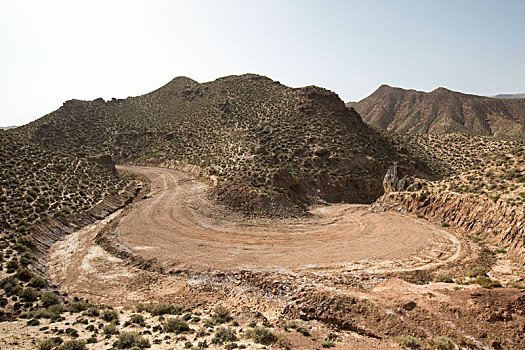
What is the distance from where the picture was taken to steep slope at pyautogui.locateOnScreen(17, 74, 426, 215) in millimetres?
34281

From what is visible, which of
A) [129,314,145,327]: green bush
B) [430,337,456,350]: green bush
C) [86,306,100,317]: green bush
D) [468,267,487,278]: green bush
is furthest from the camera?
[468,267,487,278]: green bush

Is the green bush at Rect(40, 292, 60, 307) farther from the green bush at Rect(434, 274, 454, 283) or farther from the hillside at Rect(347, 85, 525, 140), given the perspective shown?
the hillside at Rect(347, 85, 525, 140)

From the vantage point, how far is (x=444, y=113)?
120938mm

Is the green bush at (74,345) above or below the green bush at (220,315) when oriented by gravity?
above

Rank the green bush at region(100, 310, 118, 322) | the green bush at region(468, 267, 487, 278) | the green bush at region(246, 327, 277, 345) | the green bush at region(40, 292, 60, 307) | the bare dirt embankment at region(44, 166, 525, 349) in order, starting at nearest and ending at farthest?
the green bush at region(246, 327, 277, 345)
the bare dirt embankment at region(44, 166, 525, 349)
the green bush at region(100, 310, 118, 322)
the green bush at region(40, 292, 60, 307)
the green bush at region(468, 267, 487, 278)

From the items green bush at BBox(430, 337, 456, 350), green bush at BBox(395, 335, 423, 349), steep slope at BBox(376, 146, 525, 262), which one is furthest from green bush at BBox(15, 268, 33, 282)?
steep slope at BBox(376, 146, 525, 262)

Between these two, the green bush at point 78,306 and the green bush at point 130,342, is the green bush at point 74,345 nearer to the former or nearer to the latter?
the green bush at point 130,342

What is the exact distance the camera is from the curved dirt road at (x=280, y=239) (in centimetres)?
1797

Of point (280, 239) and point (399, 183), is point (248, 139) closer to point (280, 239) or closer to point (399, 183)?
point (399, 183)

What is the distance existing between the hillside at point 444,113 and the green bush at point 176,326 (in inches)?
4485

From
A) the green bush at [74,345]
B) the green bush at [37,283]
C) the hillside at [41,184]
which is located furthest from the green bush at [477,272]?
the hillside at [41,184]

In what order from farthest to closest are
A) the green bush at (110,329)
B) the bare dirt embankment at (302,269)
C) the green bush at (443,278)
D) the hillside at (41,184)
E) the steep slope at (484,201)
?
the hillside at (41,184) < the steep slope at (484,201) < the green bush at (443,278) < the green bush at (110,329) < the bare dirt embankment at (302,269)

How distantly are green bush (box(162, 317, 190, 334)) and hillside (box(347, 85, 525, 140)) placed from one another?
4485 inches

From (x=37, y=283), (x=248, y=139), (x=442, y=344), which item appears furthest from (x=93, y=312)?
(x=248, y=139)
